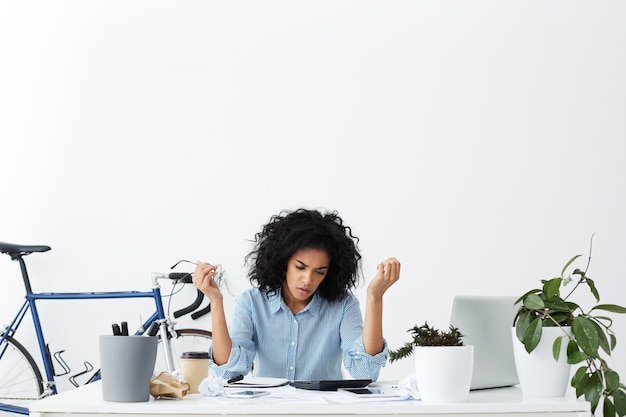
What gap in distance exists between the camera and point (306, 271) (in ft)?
7.03

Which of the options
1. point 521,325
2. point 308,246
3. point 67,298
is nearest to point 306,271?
point 308,246

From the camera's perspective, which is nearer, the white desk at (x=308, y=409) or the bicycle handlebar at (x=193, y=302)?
the white desk at (x=308, y=409)

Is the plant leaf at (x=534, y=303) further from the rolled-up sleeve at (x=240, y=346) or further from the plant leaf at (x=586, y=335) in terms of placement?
the rolled-up sleeve at (x=240, y=346)

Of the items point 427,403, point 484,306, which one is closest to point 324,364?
point 484,306

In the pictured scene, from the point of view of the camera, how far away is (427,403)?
1.49 metres

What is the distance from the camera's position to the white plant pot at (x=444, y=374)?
149cm

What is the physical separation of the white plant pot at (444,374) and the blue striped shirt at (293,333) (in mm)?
736

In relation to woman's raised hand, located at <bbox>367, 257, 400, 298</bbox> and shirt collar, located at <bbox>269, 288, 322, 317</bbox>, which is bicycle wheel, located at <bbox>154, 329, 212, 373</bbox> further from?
woman's raised hand, located at <bbox>367, 257, 400, 298</bbox>

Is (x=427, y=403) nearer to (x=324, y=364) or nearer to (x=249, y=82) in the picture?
(x=324, y=364)

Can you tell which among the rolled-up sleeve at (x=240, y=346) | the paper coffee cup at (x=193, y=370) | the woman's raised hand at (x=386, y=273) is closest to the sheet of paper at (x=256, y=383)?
the paper coffee cup at (x=193, y=370)

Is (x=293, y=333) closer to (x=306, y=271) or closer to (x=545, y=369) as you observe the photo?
(x=306, y=271)

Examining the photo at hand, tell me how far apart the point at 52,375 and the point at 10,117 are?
1.13 metres

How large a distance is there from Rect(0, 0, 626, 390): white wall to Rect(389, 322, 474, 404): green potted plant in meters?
1.95

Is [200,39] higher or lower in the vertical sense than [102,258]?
higher
